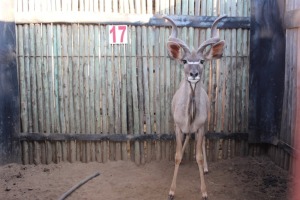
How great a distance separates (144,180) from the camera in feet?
22.6

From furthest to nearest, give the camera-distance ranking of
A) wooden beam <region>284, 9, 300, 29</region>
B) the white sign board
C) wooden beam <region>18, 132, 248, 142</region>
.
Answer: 1. wooden beam <region>18, 132, 248, 142</region>
2. the white sign board
3. wooden beam <region>284, 9, 300, 29</region>

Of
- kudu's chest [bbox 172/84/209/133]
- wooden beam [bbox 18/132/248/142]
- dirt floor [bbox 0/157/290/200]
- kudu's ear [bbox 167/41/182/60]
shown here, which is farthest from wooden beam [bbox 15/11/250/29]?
dirt floor [bbox 0/157/290/200]

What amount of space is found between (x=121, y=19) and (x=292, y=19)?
2.97 metres

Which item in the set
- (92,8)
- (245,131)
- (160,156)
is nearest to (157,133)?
(160,156)

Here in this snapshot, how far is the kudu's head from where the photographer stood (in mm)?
6023

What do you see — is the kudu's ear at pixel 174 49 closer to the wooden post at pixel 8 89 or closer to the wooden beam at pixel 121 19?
the wooden beam at pixel 121 19

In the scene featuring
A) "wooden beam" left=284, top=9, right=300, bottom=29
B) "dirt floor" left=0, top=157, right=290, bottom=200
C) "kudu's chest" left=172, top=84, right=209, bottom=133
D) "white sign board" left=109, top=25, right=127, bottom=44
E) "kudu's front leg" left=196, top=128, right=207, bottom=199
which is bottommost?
"dirt floor" left=0, top=157, right=290, bottom=200

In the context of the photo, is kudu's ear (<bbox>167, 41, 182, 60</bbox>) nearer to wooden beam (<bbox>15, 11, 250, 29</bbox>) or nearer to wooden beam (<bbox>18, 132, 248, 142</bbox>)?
wooden beam (<bbox>15, 11, 250, 29</bbox>)

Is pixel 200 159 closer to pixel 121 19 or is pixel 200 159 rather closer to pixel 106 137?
pixel 106 137

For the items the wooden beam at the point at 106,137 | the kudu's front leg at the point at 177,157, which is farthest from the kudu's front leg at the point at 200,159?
the wooden beam at the point at 106,137

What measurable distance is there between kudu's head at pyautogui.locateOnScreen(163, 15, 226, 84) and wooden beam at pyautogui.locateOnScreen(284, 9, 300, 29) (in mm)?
Answer: 1317

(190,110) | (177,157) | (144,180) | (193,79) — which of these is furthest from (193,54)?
(144,180)

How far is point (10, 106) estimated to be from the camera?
730 cm

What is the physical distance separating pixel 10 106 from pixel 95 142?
1681mm
